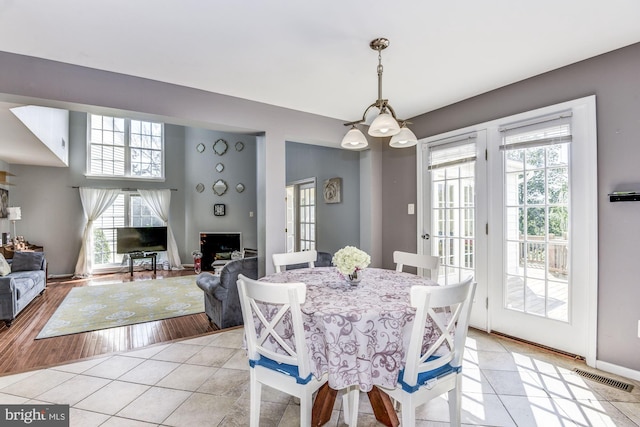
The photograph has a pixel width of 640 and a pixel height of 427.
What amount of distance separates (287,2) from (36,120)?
4.21m

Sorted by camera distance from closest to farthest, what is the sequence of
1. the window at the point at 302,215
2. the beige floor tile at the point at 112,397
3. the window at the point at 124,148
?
the beige floor tile at the point at 112,397 < the window at the point at 302,215 < the window at the point at 124,148

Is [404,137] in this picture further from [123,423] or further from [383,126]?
[123,423]

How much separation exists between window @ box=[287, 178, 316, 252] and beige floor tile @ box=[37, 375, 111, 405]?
375 cm

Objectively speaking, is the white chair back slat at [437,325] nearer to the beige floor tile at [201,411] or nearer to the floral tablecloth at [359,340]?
the floral tablecloth at [359,340]

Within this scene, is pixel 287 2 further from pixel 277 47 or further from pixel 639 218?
pixel 639 218

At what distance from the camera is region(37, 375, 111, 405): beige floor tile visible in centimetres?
196

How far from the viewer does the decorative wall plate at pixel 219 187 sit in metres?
7.63

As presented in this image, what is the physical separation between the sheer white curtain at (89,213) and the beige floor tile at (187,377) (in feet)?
18.5

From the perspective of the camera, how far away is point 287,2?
5.66 ft

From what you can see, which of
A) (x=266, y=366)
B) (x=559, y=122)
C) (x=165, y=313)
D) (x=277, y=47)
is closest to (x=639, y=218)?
(x=559, y=122)

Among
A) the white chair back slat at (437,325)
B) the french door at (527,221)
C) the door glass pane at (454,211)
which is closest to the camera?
the white chair back slat at (437,325)

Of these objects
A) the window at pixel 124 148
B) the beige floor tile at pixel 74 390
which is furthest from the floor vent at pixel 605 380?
the window at pixel 124 148

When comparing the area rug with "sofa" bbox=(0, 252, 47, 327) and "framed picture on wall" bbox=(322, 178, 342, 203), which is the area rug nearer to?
"sofa" bbox=(0, 252, 47, 327)

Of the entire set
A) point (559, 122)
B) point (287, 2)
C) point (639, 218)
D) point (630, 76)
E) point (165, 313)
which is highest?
point (287, 2)
